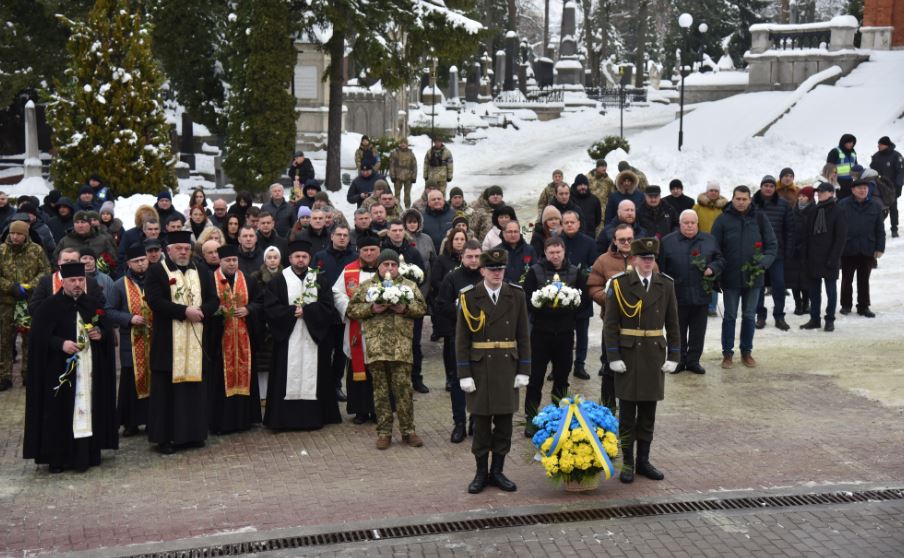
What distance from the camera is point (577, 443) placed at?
9.08 m

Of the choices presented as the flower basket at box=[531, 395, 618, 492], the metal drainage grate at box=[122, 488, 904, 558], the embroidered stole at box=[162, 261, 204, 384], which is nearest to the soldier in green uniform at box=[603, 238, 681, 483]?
the flower basket at box=[531, 395, 618, 492]

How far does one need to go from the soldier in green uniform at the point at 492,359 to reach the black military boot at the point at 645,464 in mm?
1109

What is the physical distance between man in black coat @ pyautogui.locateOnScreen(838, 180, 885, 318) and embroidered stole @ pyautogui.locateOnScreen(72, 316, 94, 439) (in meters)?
9.68

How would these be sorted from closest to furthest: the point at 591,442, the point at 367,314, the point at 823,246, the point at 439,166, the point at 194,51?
the point at 591,442 → the point at 367,314 → the point at 823,246 → the point at 439,166 → the point at 194,51

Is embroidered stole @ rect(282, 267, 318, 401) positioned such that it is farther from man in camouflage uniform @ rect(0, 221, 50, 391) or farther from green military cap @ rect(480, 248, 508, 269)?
man in camouflage uniform @ rect(0, 221, 50, 391)

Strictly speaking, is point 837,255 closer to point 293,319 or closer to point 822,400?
point 822,400

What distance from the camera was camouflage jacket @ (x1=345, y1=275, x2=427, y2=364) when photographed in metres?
10.5

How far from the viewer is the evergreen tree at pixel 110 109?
20297 millimetres

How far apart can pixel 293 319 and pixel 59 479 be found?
258cm

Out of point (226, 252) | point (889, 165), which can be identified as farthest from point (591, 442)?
point (889, 165)

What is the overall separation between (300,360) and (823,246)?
7.29 metres

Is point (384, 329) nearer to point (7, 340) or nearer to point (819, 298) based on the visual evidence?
point (7, 340)

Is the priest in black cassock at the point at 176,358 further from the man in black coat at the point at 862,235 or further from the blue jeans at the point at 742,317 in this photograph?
the man in black coat at the point at 862,235

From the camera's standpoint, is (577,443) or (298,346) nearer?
(577,443)
